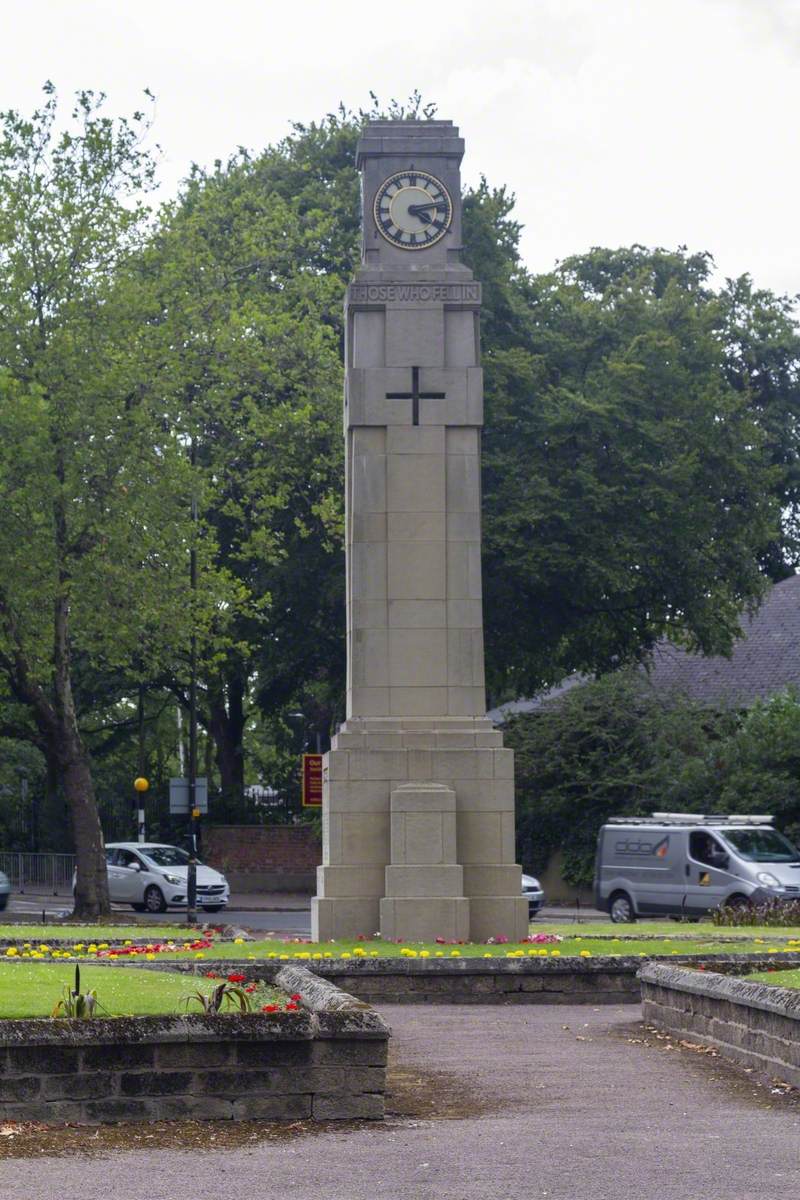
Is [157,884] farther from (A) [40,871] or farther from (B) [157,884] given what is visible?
(A) [40,871]

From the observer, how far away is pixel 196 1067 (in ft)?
34.9

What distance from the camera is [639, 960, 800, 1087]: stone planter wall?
12.2m

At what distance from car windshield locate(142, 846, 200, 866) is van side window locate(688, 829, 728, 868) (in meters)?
14.8

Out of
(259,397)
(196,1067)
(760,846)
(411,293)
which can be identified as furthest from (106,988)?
(259,397)

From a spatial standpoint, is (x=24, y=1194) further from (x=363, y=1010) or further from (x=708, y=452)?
(x=708, y=452)

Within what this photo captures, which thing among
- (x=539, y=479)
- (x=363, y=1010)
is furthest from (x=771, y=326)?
(x=363, y=1010)

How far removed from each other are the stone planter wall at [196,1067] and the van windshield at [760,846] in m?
22.3

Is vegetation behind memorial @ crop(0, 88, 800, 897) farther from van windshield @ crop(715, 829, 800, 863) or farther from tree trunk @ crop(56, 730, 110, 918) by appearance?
van windshield @ crop(715, 829, 800, 863)

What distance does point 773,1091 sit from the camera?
11.9 metres

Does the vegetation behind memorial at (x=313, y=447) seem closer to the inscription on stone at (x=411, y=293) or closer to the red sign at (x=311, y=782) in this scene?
the red sign at (x=311, y=782)

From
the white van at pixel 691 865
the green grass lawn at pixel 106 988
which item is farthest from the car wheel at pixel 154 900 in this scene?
the green grass lawn at pixel 106 988

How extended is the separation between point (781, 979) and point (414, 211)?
41.2 feet

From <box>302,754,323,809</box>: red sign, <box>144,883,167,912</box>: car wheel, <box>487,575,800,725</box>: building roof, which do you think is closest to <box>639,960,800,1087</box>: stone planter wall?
<box>302,754,323,809</box>: red sign

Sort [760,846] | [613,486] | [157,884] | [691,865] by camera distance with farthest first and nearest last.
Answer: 1. [613,486]
2. [157,884]
3. [760,846]
4. [691,865]
